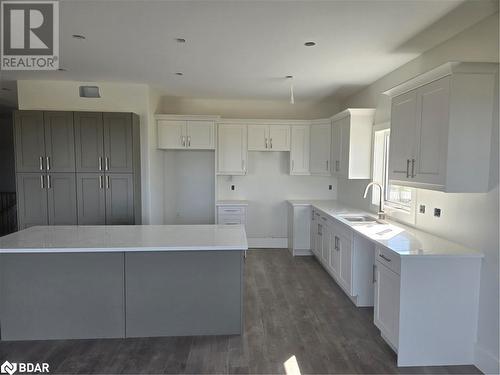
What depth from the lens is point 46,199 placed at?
417 centimetres

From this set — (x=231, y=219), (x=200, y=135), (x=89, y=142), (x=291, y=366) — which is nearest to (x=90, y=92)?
(x=89, y=142)

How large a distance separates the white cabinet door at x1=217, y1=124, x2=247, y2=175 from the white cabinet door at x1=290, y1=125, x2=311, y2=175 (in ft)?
2.84

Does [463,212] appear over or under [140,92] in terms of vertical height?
under

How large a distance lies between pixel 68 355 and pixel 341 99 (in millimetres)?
5466

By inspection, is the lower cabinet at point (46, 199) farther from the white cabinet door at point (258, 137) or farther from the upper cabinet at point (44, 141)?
the white cabinet door at point (258, 137)

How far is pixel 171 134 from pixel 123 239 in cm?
280

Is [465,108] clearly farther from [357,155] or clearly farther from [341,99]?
[341,99]

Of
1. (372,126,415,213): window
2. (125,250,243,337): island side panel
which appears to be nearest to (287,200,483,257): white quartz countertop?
(372,126,415,213): window

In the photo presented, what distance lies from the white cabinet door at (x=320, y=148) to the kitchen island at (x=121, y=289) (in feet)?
10.0

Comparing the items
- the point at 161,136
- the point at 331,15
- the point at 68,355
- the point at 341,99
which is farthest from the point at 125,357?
the point at 341,99

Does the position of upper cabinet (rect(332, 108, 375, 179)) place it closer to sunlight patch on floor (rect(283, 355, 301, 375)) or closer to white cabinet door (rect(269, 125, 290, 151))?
white cabinet door (rect(269, 125, 290, 151))

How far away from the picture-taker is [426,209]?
303cm

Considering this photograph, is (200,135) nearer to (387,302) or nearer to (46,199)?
(46,199)

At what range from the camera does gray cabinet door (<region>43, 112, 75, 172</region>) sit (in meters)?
4.13
